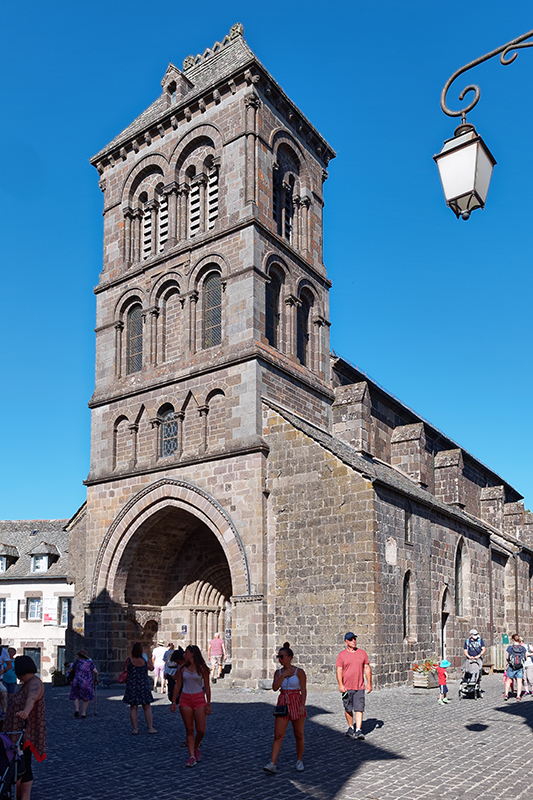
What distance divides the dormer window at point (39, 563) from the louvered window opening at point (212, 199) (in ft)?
70.4

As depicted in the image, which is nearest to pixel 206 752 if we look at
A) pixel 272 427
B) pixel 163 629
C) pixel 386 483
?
pixel 386 483

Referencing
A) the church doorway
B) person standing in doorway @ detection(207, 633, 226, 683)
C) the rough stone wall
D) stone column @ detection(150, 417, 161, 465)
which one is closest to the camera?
the rough stone wall

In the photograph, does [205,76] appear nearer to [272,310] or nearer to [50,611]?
[272,310]

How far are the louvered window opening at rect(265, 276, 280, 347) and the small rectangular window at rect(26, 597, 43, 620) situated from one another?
2129 centimetres

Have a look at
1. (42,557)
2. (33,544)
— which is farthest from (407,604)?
(33,544)

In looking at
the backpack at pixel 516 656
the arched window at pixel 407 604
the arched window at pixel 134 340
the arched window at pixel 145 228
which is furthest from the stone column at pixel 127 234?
the backpack at pixel 516 656

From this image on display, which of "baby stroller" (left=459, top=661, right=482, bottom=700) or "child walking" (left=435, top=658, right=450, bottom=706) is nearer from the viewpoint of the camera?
"child walking" (left=435, top=658, right=450, bottom=706)

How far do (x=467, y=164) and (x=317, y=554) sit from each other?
1429 centimetres

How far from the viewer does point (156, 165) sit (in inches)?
1047

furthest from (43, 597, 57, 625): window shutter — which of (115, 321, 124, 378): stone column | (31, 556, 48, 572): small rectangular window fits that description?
(115, 321, 124, 378): stone column

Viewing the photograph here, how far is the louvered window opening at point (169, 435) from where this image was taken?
23469 millimetres

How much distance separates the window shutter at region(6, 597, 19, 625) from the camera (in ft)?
122

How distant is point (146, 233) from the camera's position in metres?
26.7

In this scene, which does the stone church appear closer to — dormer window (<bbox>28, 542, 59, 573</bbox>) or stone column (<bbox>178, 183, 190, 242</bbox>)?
stone column (<bbox>178, 183, 190, 242</bbox>)
